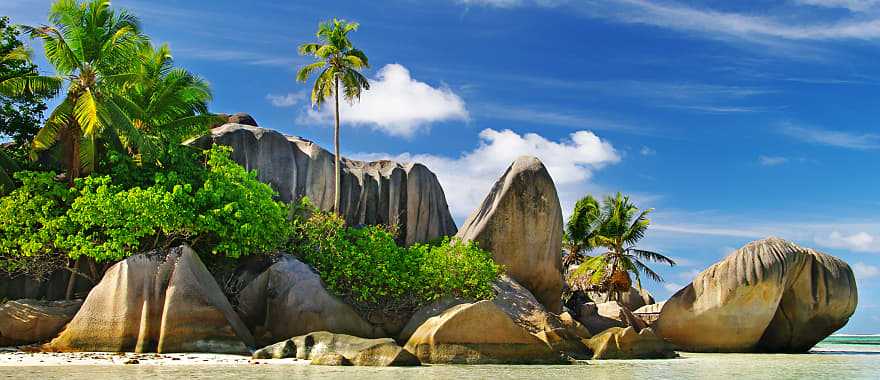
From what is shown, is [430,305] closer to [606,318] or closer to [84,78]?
[606,318]

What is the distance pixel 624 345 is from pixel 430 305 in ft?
16.3

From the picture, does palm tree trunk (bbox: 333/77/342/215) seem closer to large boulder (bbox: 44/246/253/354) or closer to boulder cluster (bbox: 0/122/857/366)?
boulder cluster (bbox: 0/122/857/366)

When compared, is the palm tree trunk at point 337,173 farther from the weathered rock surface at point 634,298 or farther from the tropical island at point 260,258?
the weathered rock surface at point 634,298

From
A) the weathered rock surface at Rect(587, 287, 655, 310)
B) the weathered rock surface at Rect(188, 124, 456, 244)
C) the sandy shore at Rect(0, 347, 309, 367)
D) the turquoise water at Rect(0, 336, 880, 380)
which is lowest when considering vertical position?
the turquoise water at Rect(0, 336, 880, 380)

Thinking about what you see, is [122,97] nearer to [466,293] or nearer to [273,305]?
[273,305]

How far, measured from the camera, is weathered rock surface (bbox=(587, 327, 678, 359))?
19.1m

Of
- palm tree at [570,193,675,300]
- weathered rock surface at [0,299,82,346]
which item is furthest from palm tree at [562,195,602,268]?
weathered rock surface at [0,299,82,346]

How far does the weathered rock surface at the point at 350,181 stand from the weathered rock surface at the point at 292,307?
22.8 feet

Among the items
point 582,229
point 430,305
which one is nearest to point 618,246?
point 582,229

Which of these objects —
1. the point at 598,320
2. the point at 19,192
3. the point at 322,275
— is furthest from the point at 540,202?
the point at 19,192

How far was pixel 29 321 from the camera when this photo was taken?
59.1 feet

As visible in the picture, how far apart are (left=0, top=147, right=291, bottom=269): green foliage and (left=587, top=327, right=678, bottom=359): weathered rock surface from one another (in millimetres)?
8274

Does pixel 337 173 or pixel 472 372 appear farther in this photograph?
pixel 337 173

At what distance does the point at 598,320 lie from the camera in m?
26.0
